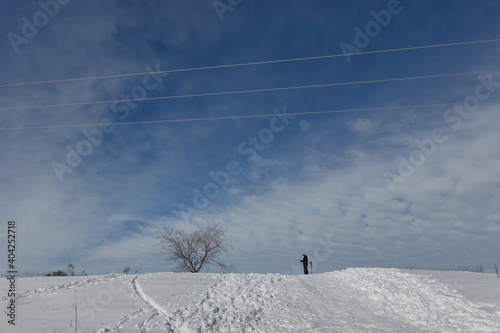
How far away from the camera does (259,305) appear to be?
14055mm

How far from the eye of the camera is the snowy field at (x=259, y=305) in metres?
11.8

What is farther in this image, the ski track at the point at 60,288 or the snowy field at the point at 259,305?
the ski track at the point at 60,288

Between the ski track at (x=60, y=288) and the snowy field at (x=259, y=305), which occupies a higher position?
the ski track at (x=60, y=288)

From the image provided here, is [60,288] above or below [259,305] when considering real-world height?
above

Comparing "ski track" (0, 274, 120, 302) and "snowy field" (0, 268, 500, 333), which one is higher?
"ski track" (0, 274, 120, 302)

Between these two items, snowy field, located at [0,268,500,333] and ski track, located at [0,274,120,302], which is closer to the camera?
snowy field, located at [0,268,500,333]

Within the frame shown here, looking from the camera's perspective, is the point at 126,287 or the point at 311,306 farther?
the point at 126,287

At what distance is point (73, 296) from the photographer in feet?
50.0

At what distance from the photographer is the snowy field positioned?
11.8 meters

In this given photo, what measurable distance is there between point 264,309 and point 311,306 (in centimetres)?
209

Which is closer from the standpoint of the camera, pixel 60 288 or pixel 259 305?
pixel 259 305

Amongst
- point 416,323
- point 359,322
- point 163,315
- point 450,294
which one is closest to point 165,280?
point 163,315

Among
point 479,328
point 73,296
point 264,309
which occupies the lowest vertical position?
point 479,328

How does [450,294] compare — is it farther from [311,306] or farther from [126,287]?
[126,287]
